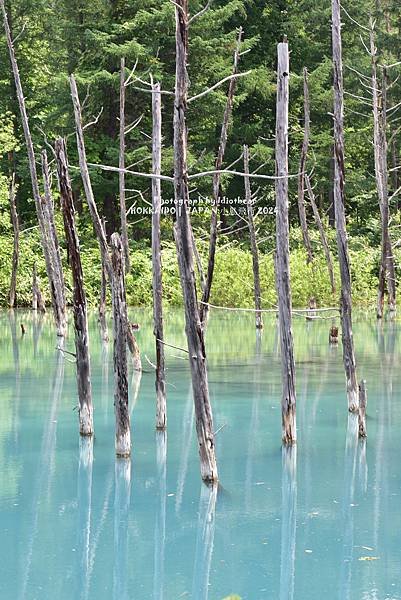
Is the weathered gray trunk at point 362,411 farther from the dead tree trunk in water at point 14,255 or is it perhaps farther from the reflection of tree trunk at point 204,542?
the dead tree trunk in water at point 14,255

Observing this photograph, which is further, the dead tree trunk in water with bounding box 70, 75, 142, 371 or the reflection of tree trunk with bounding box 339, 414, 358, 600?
the dead tree trunk in water with bounding box 70, 75, 142, 371

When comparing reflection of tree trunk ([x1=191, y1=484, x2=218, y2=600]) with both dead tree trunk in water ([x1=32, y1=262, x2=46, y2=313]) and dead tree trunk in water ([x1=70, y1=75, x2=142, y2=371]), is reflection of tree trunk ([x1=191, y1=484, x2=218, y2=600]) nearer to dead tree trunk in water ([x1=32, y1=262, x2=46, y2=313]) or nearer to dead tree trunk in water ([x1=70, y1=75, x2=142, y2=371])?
dead tree trunk in water ([x1=70, y1=75, x2=142, y2=371])

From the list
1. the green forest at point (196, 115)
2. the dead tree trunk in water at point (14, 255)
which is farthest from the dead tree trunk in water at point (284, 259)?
the dead tree trunk in water at point (14, 255)

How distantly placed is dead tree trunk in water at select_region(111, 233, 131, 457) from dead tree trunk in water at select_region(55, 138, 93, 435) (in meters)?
0.45

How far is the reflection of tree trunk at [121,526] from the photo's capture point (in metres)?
8.11

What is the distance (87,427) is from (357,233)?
104ft

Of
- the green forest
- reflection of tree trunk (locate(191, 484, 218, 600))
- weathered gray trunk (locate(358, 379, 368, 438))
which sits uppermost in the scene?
the green forest

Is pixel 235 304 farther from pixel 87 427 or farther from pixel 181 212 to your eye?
pixel 181 212

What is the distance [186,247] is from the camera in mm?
10070

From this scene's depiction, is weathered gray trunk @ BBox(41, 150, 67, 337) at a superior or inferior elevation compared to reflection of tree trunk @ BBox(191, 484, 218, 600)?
superior

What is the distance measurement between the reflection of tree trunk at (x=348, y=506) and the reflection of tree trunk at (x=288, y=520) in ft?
1.27

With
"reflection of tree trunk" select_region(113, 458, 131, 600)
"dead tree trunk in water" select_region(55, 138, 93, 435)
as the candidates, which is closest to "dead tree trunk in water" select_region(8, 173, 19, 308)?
"dead tree trunk in water" select_region(55, 138, 93, 435)

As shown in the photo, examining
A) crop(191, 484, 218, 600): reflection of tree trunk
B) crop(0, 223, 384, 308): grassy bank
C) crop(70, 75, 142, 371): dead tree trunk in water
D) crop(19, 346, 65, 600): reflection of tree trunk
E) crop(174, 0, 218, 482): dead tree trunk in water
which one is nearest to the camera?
crop(191, 484, 218, 600): reflection of tree trunk

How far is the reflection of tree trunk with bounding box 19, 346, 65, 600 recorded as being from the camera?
8.55m
